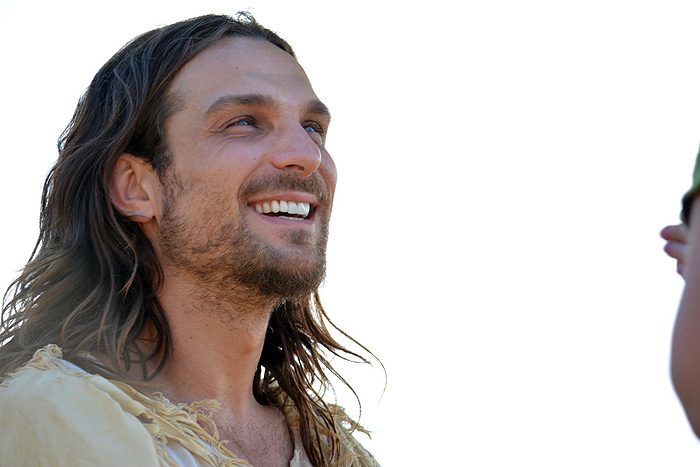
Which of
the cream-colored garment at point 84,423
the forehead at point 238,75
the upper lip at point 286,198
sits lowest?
the cream-colored garment at point 84,423

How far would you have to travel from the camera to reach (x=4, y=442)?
7.14 ft

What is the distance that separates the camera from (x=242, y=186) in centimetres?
281

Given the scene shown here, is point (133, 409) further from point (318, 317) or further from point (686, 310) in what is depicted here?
point (686, 310)

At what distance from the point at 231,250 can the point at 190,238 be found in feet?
0.51

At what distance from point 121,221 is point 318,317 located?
3.15ft

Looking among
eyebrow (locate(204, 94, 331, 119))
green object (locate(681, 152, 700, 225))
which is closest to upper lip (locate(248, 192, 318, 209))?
eyebrow (locate(204, 94, 331, 119))

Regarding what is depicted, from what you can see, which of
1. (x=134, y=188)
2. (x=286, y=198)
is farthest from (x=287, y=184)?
(x=134, y=188)

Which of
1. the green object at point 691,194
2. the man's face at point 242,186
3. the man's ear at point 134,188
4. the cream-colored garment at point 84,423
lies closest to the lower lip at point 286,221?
the man's face at point 242,186

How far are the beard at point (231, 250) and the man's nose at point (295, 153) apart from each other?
5 cm

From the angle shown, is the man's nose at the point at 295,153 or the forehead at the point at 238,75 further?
the forehead at the point at 238,75

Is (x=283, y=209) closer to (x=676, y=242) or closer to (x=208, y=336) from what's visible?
(x=208, y=336)

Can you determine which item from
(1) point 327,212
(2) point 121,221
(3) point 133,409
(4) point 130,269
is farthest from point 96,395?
(1) point 327,212

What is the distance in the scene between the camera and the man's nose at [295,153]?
2.86 m

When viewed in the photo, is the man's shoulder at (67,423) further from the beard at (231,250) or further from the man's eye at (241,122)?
the man's eye at (241,122)
